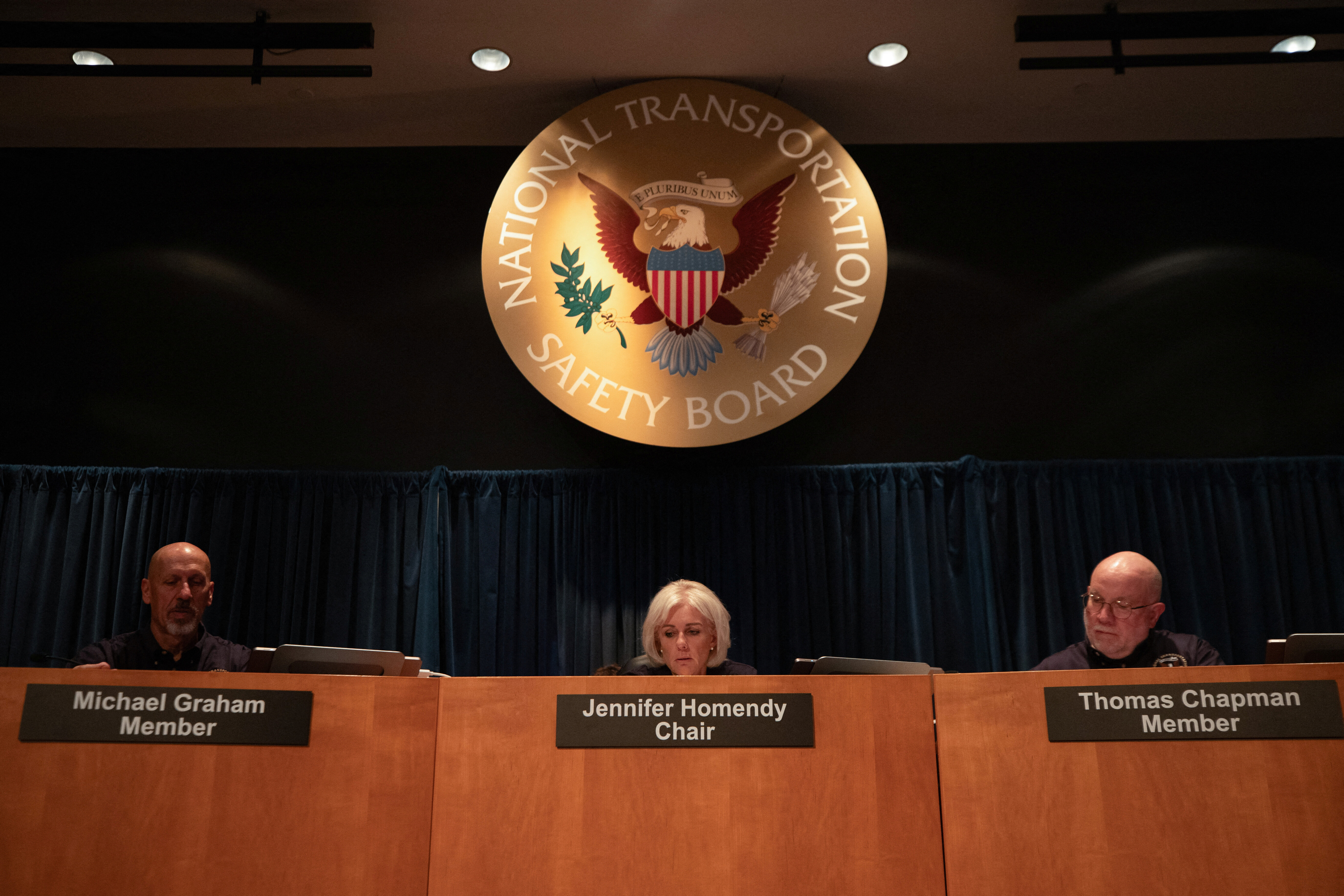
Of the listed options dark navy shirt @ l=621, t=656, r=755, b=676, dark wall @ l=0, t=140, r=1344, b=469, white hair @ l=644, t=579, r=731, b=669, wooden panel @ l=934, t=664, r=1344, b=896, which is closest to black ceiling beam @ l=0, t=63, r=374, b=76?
dark wall @ l=0, t=140, r=1344, b=469

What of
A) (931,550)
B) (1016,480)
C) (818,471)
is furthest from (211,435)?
(1016,480)

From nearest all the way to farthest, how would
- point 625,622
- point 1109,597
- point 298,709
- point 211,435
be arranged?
point 298,709
point 1109,597
point 625,622
point 211,435

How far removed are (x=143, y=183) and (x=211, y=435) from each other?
1.27 m

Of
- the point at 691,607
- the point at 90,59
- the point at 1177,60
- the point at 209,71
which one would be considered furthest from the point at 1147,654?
the point at 90,59

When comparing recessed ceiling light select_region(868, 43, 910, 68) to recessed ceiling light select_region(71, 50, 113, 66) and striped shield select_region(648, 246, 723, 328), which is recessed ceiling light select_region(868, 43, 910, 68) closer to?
striped shield select_region(648, 246, 723, 328)

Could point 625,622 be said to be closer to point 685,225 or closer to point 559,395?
point 559,395

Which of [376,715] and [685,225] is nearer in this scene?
[376,715]

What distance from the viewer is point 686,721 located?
201cm

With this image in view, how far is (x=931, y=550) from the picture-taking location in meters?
4.11

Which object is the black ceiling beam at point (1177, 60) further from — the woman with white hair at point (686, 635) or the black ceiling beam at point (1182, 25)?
the woman with white hair at point (686, 635)

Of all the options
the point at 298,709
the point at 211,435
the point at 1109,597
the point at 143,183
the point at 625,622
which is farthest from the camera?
the point at 143,183

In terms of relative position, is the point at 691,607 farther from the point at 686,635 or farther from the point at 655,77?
the point at 655,77

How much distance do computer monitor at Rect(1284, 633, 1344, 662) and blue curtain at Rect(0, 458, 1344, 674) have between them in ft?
5.37

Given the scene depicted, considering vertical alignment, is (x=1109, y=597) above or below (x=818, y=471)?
below
